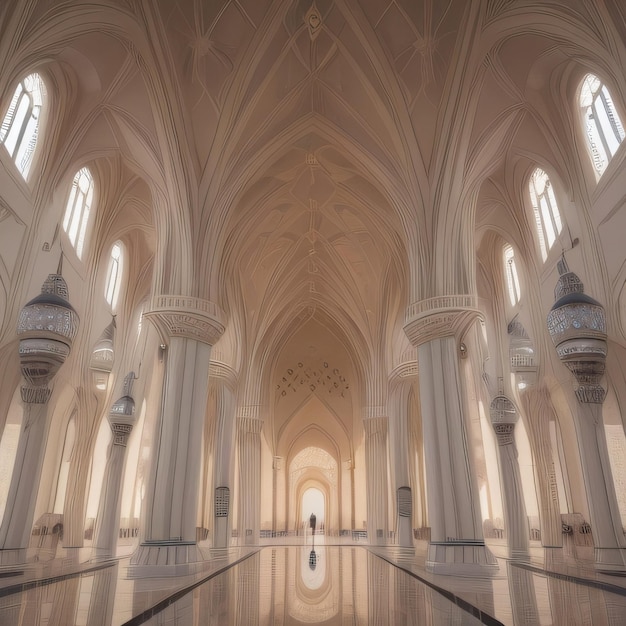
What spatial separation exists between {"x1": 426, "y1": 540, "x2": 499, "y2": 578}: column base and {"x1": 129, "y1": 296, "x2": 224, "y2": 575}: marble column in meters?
4.19

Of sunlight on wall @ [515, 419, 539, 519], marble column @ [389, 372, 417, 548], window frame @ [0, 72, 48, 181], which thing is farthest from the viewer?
sunlight on wall @ [515, 419, 539, 519]

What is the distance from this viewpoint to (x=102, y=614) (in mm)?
3838

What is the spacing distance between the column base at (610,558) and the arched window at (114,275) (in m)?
13.9

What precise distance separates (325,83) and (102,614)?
1224 cm

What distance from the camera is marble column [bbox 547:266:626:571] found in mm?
8945

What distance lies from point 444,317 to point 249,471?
41.8 ft

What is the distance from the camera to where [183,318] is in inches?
438

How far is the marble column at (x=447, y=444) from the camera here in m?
9.40

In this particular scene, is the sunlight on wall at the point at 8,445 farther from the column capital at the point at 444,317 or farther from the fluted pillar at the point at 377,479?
the fluted pillar at the point at 377,479

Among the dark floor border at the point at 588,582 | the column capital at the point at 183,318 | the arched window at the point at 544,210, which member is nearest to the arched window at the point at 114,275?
the column capital at the point at 183,318

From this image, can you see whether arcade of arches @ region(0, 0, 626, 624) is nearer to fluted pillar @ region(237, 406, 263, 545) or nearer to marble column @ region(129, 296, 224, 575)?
marble column @ region(129, 296, 224, 575)

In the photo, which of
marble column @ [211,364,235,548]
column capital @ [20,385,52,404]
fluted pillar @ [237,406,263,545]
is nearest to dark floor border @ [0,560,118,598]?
column capital @ [20,385,52,404]

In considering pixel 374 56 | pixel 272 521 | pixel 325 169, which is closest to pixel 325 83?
pixel 374 56

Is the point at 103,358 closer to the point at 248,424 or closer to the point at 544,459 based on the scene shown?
the point at 248,424
